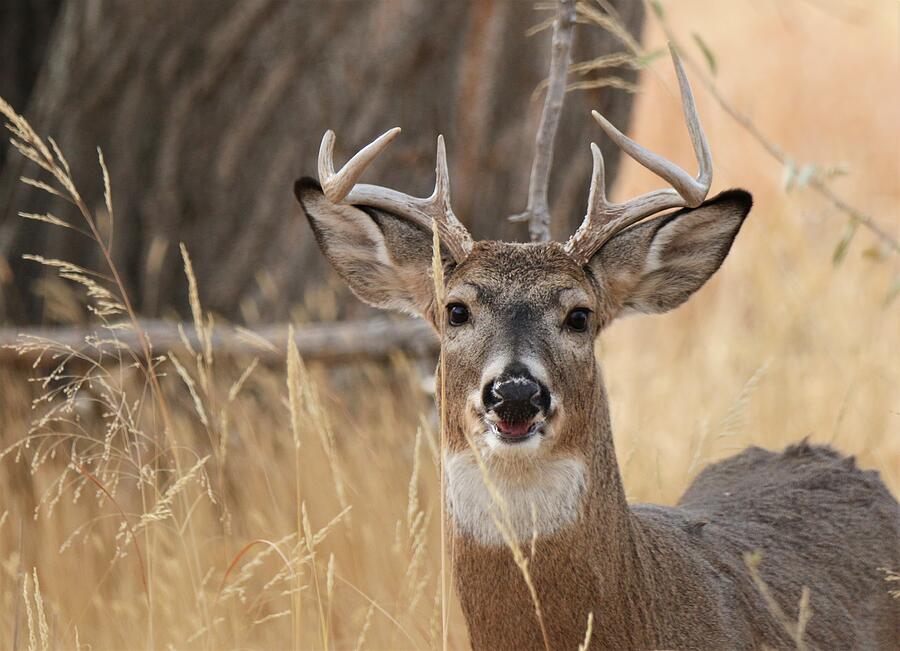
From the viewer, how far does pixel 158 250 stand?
23.2 ft

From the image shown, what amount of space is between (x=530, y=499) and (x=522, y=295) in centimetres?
53

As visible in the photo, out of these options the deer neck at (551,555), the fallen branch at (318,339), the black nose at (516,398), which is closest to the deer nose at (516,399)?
the black nose at (516,398)

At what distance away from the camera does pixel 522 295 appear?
384 centimetres

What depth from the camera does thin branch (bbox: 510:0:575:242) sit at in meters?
4.52

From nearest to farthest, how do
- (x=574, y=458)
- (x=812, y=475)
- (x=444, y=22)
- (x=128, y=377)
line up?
(x=574, y=458), (x=812, y=475), (x=128, y=377), (x=444, y=22)

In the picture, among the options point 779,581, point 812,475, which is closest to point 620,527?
point 779,581

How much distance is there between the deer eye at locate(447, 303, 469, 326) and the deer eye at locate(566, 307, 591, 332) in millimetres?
270

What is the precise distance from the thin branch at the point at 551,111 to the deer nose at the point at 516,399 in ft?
3.51

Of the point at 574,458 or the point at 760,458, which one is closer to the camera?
the point at 574,458

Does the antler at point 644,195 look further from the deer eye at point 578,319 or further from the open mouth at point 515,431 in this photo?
the open mouth at point 515,431

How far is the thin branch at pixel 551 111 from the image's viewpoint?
14.8ft

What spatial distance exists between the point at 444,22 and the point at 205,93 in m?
1.25

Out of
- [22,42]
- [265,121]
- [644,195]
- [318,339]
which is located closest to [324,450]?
[318,339]

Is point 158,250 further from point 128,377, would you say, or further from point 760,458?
point 760,458
